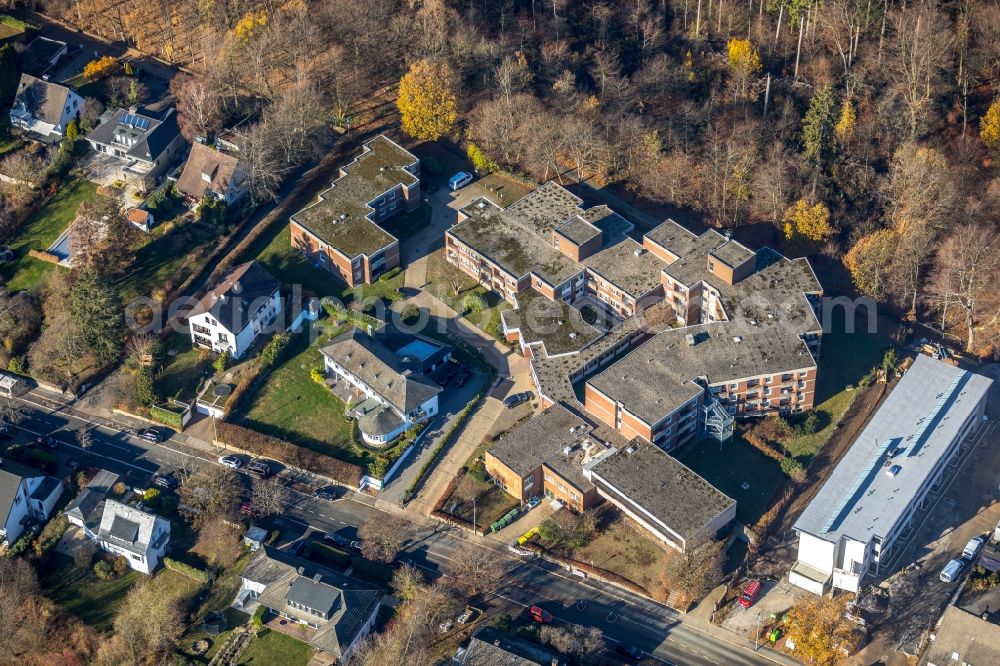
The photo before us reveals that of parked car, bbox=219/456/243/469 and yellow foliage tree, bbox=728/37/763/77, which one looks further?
yellow foliage tree, bbox=728/37/763/77

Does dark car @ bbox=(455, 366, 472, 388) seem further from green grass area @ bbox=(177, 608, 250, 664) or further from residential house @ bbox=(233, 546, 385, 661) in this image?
green grass area @ bbox=(177, 608, 250, 664)

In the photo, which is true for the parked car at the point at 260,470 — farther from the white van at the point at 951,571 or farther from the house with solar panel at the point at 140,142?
the white van at the point at 951,571

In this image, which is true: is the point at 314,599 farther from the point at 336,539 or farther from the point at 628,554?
the point at 628,554

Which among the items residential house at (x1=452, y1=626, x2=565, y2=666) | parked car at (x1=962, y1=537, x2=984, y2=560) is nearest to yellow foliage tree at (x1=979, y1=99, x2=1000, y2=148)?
parked car at (x1=962, y1=537, x2=984, y2=560)

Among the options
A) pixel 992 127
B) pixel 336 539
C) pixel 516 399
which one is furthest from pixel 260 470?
pixel 992 127

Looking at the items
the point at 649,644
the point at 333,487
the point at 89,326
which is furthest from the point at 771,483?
the point at 89,326

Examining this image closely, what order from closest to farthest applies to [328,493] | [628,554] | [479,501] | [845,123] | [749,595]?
[749,595] < [628,554] < [479,501] < [328,493] < [845,123]
